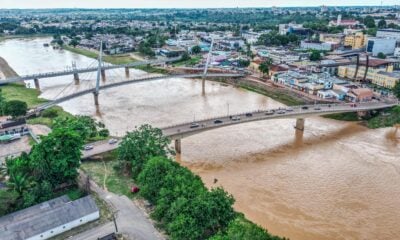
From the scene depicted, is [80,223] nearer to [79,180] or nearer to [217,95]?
[79,180]

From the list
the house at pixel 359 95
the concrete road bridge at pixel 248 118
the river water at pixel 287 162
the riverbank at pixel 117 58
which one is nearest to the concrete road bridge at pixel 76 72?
the riverbank at pixel 117 58

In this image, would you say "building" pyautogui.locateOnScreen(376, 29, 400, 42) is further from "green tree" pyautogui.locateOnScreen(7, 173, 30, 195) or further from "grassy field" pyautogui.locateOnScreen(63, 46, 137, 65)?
"green tree" pyautogui.locateOnScreen(7, 173, 30, 195)

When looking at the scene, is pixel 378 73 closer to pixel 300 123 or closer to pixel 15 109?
pixel 300 123

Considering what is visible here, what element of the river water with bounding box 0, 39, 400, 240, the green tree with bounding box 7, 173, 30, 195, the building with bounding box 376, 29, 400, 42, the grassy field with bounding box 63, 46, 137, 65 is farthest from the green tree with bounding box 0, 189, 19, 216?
the building with bounding box 376, 29, 400, 42

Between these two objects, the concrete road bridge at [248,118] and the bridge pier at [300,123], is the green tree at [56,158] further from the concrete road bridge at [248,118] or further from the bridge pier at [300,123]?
the bridge pier at [300,123]

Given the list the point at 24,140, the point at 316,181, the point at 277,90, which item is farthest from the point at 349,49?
the point at 24,140

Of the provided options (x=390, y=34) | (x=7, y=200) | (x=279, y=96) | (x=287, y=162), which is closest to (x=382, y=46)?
(x=390, y=34)
